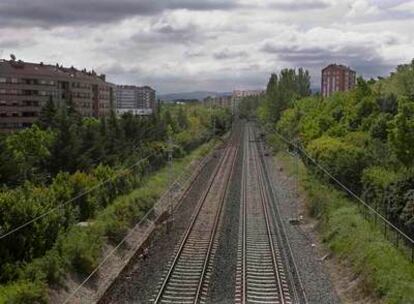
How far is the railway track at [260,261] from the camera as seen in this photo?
17719mm

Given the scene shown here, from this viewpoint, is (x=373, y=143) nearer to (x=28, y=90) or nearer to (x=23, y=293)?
(x=23, y=293)

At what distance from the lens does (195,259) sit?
2200 cm

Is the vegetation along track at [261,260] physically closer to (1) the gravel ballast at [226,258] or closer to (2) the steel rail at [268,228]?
(2) the steel rail at [268,228]

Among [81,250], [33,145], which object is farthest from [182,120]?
[81,250]

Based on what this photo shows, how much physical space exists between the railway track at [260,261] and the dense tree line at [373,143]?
4784 mm

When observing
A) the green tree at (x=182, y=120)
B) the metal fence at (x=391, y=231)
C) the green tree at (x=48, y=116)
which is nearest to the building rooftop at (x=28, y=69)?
the green tree at (x=182, y=120)

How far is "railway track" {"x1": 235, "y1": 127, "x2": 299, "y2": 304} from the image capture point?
58.1 ft

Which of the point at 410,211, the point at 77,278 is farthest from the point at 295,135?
the point at 77,278

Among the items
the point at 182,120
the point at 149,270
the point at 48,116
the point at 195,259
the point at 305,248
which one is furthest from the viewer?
the point at 182,120

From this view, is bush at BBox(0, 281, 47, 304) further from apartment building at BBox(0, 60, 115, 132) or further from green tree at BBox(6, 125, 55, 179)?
apartment building at BBox(0, 60, 115, 132)

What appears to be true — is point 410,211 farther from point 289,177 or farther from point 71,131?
point 71,131

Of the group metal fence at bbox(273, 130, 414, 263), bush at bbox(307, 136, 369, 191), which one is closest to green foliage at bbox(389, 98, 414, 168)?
metal fence at bbox(273, 130, 414, 263)

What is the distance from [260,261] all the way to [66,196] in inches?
408

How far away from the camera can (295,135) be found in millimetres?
70688
